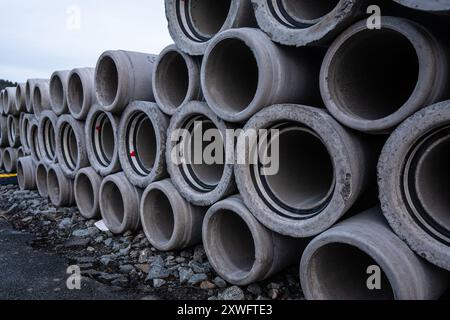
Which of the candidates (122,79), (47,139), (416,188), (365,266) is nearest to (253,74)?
(122,79)

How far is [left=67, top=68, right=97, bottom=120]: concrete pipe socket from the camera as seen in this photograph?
419cm

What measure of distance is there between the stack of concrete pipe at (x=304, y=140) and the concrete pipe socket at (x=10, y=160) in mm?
3759

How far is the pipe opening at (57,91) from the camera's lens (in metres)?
4.88

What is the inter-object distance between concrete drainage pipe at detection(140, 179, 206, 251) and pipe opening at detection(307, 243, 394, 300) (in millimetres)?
1244

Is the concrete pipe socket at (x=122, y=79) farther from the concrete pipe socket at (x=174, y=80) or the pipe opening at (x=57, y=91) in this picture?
the pipe opening at (x=57, y=91)

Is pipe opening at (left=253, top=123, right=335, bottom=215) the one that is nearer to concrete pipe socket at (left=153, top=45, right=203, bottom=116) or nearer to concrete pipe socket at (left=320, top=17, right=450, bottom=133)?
concrete pipe socket at (left=320, top=17, right=450, bottom=133)

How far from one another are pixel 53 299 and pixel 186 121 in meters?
1.64

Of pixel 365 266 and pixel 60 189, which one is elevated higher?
pixel 365 266

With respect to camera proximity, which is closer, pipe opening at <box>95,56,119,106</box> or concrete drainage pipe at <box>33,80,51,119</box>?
pipe opening at <box>95,56,119,106</box>

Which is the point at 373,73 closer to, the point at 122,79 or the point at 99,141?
the point at 122,79

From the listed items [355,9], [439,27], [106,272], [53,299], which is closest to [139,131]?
[106,272]

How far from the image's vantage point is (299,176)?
285 cm

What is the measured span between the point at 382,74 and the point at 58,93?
405 centimetres

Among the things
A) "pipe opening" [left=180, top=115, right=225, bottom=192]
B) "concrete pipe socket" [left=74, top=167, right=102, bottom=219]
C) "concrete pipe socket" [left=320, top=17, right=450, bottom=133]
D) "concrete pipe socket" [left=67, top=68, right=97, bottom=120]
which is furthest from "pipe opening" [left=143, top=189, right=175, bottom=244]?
"concrete pipe socket" [left=320, top=17, right=450, bottom=133]
